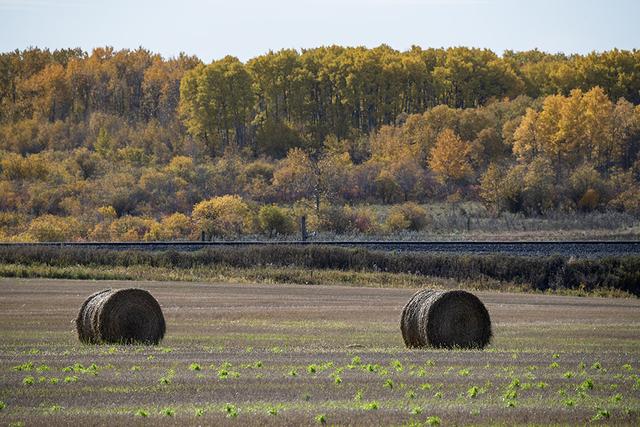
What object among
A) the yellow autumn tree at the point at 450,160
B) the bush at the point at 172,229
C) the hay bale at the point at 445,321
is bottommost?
the hay bale at the point at 445,321

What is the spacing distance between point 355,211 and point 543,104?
32754 millimetres

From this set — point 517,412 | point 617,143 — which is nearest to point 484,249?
point 517,412

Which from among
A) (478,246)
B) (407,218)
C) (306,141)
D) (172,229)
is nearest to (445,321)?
(478,246)

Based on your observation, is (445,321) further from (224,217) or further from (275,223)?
(224,217)

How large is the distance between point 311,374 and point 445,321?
6465 millimetres

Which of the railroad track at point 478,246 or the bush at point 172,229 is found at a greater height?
the bush at point 172,229

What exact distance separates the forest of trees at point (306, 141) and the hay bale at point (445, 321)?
2180 inches

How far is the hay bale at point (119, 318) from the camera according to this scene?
995 inches

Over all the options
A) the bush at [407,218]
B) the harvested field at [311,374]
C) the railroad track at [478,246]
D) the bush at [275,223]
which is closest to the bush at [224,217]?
the bush at [275,223]

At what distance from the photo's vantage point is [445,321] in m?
25.4

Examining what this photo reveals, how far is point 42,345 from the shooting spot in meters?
24.6

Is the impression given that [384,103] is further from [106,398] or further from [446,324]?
[106,398]

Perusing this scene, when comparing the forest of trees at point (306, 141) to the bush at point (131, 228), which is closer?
the bush at point (131, 228)

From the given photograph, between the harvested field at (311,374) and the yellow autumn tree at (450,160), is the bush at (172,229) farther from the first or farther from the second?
the harvested field at (311,374)
